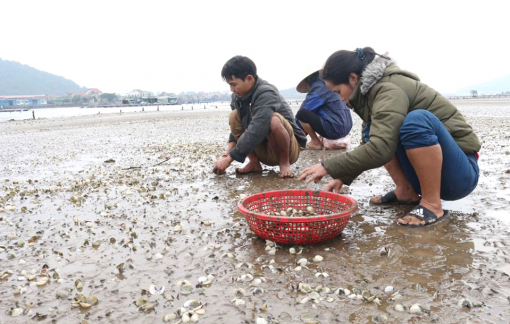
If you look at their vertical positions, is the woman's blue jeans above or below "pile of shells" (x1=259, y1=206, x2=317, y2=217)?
above

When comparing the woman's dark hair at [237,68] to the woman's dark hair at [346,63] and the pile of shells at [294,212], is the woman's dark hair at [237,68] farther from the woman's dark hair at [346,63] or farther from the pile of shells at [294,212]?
the pile of shells at [294,212]

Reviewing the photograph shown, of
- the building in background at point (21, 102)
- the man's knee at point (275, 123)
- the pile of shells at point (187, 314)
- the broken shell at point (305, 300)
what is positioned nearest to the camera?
the pile of shells at point (187, 314)

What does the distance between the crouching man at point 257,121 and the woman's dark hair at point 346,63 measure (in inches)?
71.9

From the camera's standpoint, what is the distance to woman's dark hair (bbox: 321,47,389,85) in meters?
3.02

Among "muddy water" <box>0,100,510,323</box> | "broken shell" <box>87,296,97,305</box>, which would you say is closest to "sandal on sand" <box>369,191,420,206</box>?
"muddy water" <box>0,100,510,323</box>

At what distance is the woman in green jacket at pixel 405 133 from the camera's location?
9.04 ft

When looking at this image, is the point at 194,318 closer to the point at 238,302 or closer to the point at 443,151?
the point at 238,302

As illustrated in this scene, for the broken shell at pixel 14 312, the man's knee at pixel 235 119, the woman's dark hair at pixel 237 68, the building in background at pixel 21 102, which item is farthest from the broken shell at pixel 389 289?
the building in background at pixel 21 102

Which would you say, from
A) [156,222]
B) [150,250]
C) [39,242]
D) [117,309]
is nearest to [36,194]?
[39,242]

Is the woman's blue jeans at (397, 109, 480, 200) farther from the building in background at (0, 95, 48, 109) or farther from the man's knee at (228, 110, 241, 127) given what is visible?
the building in background at (0, 95, 48, 109)

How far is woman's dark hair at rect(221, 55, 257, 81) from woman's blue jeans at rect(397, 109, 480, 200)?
240 cm

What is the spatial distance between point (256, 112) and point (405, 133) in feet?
8.09

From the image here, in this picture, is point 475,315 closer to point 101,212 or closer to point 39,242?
point 39,242

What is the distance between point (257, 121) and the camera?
15.8 feet
